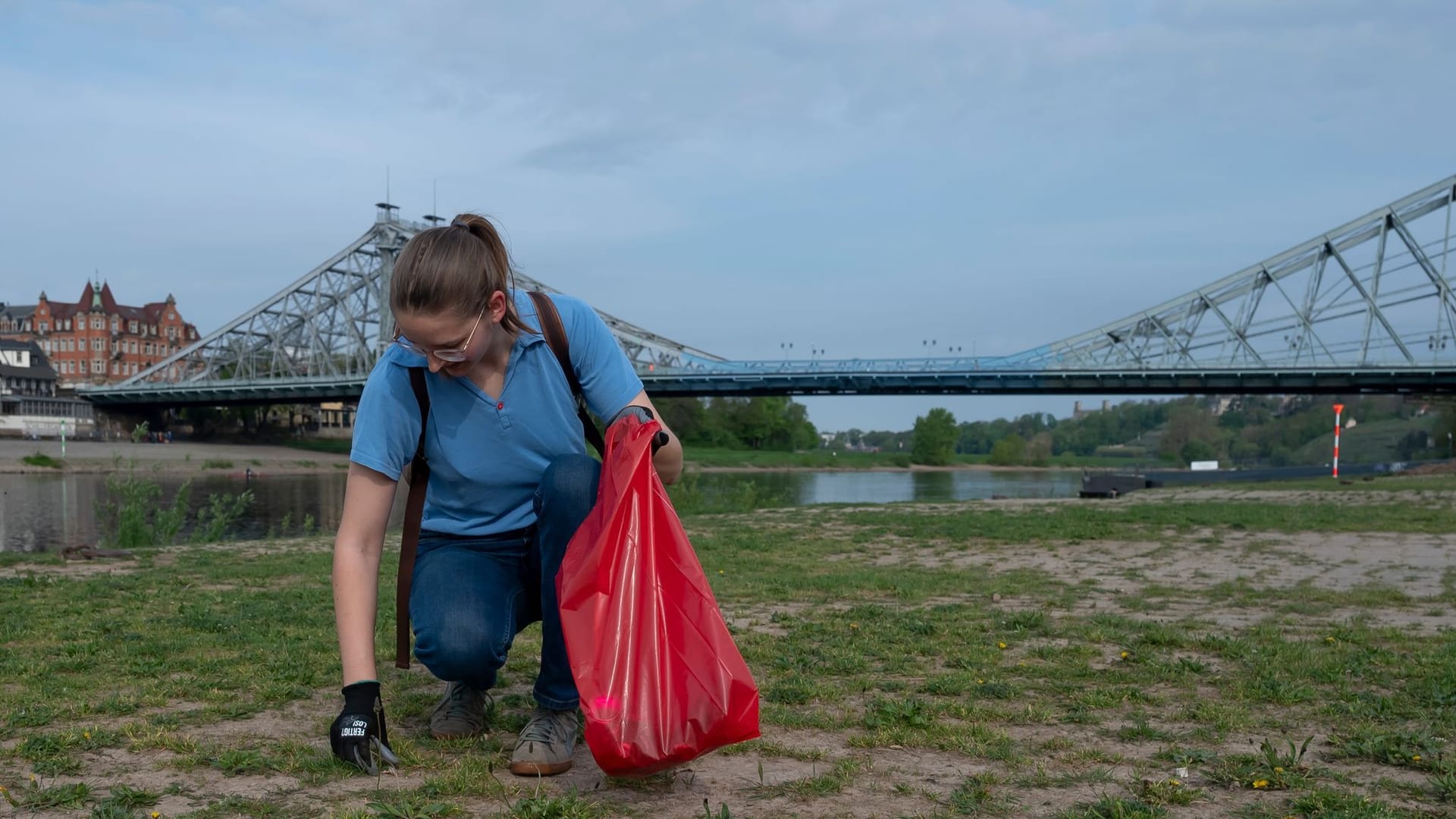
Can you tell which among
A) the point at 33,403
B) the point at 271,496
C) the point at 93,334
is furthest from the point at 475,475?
the point at 93,334

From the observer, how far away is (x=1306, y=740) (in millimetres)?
2363

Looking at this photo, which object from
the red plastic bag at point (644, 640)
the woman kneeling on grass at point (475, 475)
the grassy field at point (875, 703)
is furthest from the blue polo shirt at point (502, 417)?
the grassy field at point (875, 703)

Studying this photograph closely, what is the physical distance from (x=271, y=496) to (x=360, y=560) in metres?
25.9

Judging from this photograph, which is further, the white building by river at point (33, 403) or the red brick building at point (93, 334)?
the red brick building at point (93, 334)

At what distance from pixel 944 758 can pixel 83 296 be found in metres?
100

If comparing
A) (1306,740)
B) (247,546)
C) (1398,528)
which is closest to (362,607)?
(1306,740)

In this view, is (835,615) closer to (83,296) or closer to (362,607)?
(362,607)

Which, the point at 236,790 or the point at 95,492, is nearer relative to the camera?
the point at 236,790

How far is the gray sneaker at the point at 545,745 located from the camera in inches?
92.1

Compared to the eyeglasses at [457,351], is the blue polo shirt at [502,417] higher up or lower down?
lower down

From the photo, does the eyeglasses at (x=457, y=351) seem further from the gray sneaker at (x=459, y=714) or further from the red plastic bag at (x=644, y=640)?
the gray sneaker at (x=459, y=714)

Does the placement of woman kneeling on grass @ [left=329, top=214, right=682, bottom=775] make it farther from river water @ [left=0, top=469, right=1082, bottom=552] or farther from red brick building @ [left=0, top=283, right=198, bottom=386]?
red brick building @ [left=0, top=283, right=198, bottom=386]

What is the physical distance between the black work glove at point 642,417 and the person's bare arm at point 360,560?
22.5 inches

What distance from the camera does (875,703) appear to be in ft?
9.46
